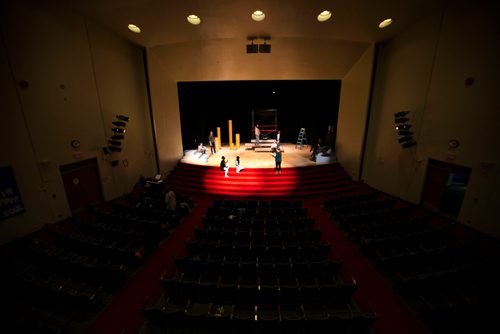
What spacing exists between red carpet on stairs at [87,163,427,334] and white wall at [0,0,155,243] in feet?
13.8

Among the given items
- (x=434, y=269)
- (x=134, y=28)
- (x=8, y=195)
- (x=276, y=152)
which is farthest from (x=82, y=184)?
(x=434, y=269)

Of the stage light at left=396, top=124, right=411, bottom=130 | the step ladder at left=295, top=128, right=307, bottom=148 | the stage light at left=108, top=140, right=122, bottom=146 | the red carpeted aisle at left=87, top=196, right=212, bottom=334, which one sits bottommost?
the red carpeted aisle at left=87, top=196, right=212, bottom=334

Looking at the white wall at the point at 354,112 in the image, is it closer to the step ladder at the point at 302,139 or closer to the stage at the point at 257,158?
the stage at the point at 257,158

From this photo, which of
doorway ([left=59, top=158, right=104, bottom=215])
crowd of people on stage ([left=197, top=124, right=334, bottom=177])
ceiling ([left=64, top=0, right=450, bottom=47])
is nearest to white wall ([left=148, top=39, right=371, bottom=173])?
ceiling ([left=64, top=0, right=450, bottom=47])

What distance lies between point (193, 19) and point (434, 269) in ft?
35.3

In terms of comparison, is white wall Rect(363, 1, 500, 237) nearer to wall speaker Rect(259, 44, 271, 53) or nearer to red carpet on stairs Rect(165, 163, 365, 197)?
red carpet on stairs Rect(165, 163, 365, 197)

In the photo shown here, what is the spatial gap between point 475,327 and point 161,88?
44.9ft

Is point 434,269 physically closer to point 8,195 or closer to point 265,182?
point 265,182

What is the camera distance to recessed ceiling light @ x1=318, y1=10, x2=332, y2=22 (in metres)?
7.89

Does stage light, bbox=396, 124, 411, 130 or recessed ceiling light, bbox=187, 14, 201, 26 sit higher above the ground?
recessed ceiling light, bbox=187, 14, 201, 26

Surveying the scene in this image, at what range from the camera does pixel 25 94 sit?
6.80 metres

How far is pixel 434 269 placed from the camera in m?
5.15

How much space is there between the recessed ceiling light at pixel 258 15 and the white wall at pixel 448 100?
19.4 feet

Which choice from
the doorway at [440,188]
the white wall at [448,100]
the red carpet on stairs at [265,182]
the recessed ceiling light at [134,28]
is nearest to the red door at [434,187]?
the doorway at [440,188]
